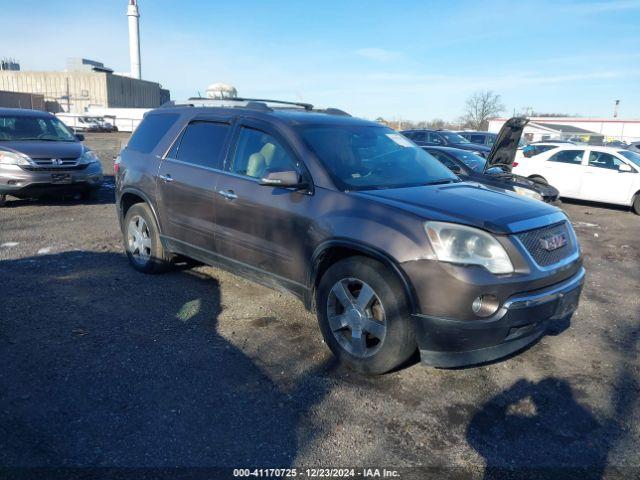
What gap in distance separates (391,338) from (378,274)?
43 cm

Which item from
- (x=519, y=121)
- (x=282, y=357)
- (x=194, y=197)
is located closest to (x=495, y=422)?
(x=282, y=357)

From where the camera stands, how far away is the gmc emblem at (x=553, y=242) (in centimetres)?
340

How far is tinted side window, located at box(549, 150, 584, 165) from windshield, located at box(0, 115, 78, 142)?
11.8m

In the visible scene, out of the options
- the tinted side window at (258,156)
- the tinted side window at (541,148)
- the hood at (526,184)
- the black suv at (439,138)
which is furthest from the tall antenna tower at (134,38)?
the tinted side window at (258,156)

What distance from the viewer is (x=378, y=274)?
334 centimetres

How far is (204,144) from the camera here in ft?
15.8

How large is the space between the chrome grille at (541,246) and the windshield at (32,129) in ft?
30.4

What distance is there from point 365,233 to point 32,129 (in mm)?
8882

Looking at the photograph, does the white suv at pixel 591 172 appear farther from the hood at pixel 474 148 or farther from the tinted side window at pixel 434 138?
the tinted side window at pixel 434 138

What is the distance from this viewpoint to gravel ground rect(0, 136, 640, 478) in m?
2.73

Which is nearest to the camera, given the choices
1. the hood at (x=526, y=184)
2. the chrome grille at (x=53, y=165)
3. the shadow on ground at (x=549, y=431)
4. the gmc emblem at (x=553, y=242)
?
the shadow on ground at (x=549, y=431)

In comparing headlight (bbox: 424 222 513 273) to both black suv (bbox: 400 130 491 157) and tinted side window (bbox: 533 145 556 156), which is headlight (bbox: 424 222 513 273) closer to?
tinted side window (bbox: 533 145 556 156)

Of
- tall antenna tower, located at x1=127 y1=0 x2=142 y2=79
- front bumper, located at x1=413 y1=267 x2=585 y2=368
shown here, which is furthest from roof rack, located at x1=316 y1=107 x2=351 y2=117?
tall antenna tower, located at x1=127 y1=0 x2=142 y2=79

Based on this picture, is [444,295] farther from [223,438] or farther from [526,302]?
[223,438]
